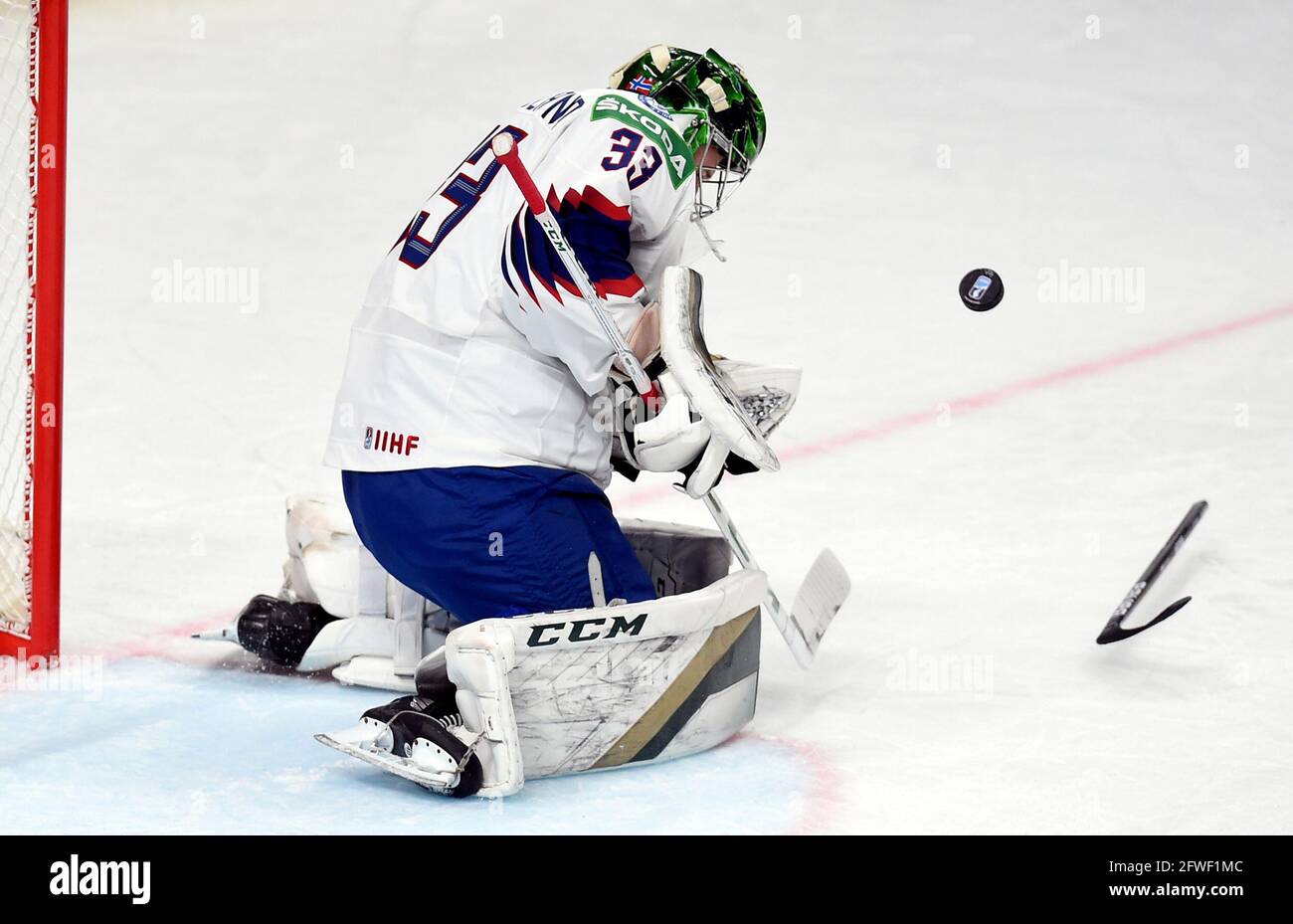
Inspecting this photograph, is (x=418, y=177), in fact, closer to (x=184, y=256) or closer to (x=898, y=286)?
(x=184, y=256)

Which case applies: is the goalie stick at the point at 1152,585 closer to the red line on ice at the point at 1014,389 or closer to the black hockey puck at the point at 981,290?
the black hockey puck at the point at 981,290

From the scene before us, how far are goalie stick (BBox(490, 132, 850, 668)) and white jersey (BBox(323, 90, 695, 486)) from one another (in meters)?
0.02

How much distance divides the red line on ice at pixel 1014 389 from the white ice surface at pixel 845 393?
0.02 metres

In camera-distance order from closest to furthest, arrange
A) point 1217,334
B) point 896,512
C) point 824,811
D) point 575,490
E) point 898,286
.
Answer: point 824,811 → point 575,490 → point 896,512 → point 1217,334 → point 898,286

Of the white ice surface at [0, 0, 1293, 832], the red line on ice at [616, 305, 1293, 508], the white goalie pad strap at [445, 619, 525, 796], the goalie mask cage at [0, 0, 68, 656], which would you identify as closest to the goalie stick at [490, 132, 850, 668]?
the white ice surface at [0, 0, 1293, 832]

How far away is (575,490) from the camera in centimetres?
266

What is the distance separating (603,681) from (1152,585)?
1501mm

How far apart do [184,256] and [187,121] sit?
1290 millimetres

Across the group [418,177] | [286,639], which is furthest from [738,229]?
[286,639]

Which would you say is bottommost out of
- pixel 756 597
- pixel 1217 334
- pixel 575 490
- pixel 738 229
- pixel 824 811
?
pixel 824 811

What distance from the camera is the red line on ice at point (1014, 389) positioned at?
14.8 ft

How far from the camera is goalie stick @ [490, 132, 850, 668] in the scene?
2.53 meters

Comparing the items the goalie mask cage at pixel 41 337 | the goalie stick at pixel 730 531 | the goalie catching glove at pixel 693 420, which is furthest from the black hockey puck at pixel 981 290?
the goalie mask cage at pixel 41 337

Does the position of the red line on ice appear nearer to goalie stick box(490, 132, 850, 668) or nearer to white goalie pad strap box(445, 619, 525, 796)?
goalie stick box(490, 132, 850, 668)
